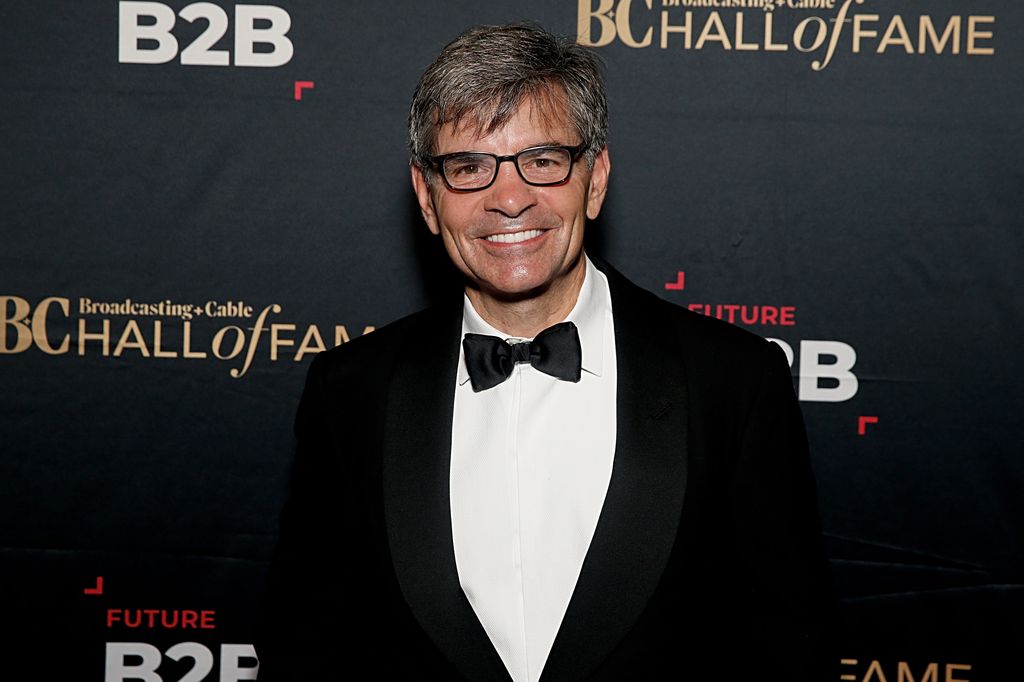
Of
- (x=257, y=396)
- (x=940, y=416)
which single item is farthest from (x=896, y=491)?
→ (x=257, y=396)

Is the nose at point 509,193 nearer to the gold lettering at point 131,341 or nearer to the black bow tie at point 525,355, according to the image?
the black bow tie at point 525,355

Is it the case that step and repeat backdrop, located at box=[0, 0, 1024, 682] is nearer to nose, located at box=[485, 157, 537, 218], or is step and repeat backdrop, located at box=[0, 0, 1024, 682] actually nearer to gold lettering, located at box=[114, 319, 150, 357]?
gold lettering, located at box=[114, 319, 150, 357]

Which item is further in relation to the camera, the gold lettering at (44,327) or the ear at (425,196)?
the gold lettering at (44,327)

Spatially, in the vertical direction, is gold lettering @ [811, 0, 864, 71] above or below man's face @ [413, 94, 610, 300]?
above

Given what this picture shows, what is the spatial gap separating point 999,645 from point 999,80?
3.89ft

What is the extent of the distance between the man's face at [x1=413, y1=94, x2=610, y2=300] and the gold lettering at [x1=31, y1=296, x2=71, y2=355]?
43.0 inches

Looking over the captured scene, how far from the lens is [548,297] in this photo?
155 centimetres

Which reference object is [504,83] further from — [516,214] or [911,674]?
[911,674]

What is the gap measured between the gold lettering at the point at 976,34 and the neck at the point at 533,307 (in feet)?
3.47

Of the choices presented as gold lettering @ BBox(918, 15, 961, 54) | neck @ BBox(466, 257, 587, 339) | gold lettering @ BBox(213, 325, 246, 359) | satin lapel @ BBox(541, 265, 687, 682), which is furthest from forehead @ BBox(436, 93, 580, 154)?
gold lettering @ BBox(918, 15, 961, 54)

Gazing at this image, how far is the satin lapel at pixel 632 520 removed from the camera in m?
1.36

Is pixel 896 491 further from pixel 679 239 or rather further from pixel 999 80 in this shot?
pixel 999 80

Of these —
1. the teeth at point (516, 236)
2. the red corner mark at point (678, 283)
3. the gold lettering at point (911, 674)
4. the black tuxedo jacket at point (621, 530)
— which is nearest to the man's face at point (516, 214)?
the teeth at point (516, 236)

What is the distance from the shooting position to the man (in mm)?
1397
